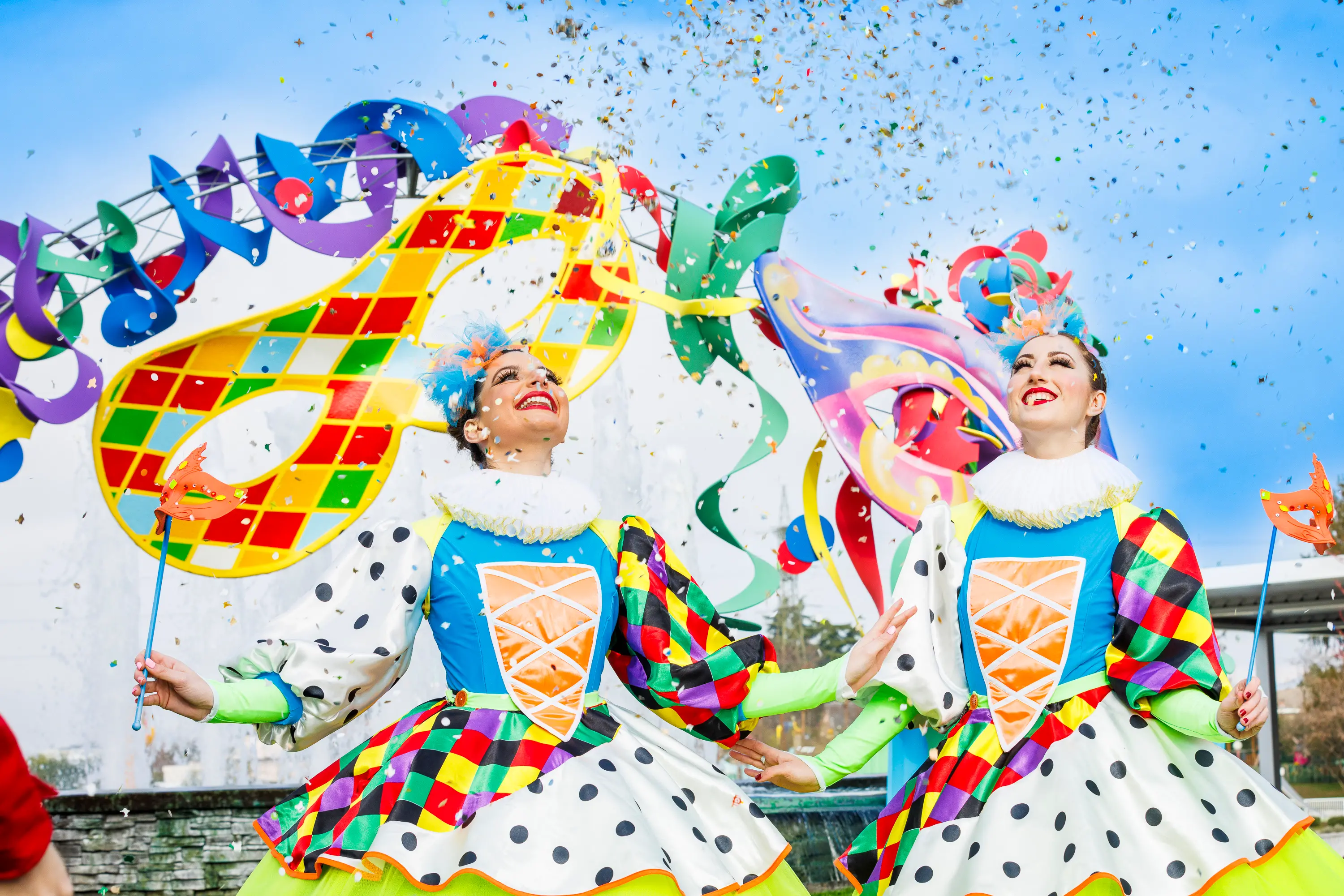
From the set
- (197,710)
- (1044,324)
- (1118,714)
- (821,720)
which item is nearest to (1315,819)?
(1118,714)

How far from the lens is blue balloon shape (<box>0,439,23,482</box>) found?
321 centimetres

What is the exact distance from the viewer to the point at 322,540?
11.3ft

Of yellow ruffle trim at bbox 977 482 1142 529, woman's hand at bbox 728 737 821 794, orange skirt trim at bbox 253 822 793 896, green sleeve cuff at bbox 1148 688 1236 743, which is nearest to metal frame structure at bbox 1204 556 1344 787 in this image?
yellow ruffle trim at bbox 977 482 1142 529

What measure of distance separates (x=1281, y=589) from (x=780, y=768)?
21.1 feet

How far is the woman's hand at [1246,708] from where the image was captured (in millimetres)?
2223

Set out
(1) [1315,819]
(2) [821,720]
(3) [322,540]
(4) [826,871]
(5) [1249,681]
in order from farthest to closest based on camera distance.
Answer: (2) [821,720]
(4) [826,871]
(3) [322,540]
(1) [1315,819]
(5) [1249,681]

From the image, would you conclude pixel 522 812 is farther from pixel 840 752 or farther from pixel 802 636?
pixel 802 636

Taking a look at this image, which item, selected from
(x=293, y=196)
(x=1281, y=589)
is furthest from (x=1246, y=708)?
(x=1281, y=589)

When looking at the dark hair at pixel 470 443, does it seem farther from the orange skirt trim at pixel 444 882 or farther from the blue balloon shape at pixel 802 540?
the blue balloon shape at pixel 802 540

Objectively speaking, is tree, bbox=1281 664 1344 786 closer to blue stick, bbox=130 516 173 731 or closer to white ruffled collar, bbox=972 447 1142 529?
white ruffled collar, bbox=972 447 1142 529

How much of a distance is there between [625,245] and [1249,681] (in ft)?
7.81

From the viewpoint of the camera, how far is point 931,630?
2.70 meters

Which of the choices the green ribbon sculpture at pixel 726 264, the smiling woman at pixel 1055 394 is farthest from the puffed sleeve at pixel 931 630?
the green ribbon sculpture at pixel 726 264

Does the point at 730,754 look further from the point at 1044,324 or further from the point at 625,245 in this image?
the point at 625,245
